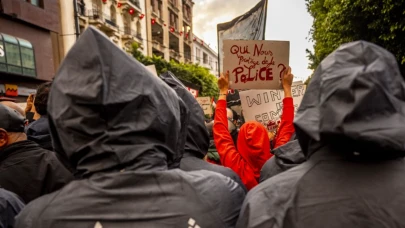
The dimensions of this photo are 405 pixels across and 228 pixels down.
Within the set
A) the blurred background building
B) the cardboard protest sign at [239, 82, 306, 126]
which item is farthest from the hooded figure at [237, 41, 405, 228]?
the blurred background building

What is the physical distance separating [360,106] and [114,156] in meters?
0.82

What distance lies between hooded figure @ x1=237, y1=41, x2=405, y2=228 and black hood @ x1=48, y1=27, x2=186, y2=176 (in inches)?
18.5

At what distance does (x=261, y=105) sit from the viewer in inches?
179

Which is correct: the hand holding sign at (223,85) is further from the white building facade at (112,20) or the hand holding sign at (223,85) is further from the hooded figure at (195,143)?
the white building facade at (112,20)

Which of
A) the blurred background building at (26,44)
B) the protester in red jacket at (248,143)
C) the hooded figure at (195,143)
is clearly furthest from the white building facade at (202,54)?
the hooded figure at (195,143)

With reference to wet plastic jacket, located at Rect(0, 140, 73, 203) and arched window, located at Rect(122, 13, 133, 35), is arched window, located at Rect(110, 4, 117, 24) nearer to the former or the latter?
arched window, located at Rect(122, 13, 133, 35)

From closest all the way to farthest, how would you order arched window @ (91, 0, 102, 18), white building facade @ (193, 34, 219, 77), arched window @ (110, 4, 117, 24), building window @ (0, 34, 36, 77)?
building window @ (0, 34, 36, 77)
arched window @ (91, 0, 102, 18)
arched window @ (110, 4, 117, 24)
white building facade @ (193, 34, 219, 77)

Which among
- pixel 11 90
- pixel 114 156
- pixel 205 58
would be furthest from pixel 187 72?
pixel 205 58

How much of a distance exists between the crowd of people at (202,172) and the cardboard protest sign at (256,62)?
2.61 metres

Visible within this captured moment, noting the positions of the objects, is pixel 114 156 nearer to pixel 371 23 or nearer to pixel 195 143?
pixel 195 143

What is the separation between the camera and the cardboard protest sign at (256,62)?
13.1 feet

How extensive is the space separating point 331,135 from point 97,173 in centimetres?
80

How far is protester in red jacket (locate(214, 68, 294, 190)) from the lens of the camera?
278cm

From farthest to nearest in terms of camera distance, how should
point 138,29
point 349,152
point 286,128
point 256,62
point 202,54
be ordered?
1. point 202,54
2. point 138,29
3. point 256,62
4. point 286,128
5. point 349,152
